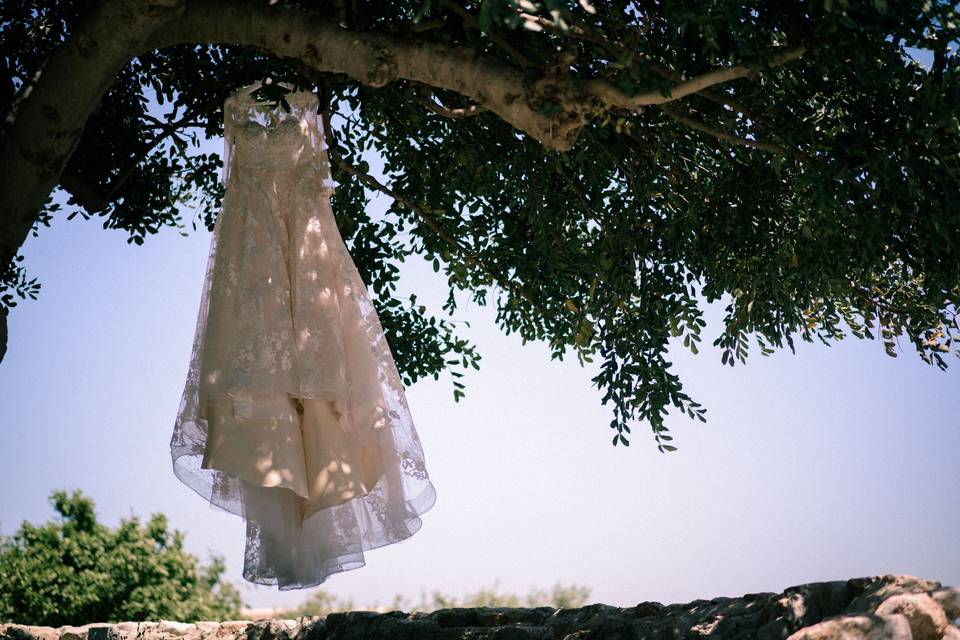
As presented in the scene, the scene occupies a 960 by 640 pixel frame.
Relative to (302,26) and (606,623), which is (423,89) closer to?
(302,26)

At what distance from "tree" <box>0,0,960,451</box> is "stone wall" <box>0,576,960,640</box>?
4.12 feet

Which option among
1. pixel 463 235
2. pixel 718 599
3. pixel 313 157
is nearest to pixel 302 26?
pixel 313 157

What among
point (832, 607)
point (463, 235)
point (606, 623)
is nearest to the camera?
point (832, 607)

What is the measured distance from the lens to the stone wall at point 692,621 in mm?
2938

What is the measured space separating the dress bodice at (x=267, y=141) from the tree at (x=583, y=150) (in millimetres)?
110

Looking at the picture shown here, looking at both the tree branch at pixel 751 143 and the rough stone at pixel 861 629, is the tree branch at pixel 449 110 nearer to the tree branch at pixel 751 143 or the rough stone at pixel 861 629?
the tree branch at pixel 751 143

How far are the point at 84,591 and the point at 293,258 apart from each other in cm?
730

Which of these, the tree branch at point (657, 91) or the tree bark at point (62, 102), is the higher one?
the tree bark at point (62, 102)

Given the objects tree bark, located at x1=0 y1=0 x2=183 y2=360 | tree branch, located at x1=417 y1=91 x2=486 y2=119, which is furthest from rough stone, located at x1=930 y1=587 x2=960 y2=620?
tree bark, located at x1=0 y1=0 x2=183 y2=360

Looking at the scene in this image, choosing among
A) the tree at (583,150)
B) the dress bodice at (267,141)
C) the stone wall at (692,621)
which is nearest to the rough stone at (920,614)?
the stone wall at (692,621)

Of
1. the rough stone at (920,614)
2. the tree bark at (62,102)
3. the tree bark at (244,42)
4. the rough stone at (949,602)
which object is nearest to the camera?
the rough stone at (920,614)

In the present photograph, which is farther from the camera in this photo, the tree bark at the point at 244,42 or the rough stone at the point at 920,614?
the tree bark at the point at 244,42

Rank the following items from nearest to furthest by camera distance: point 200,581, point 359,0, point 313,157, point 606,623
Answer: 1. point 606,623
2. point 313,157
3. point 359,0
4. point 200,581

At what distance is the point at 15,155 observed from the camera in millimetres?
3863
